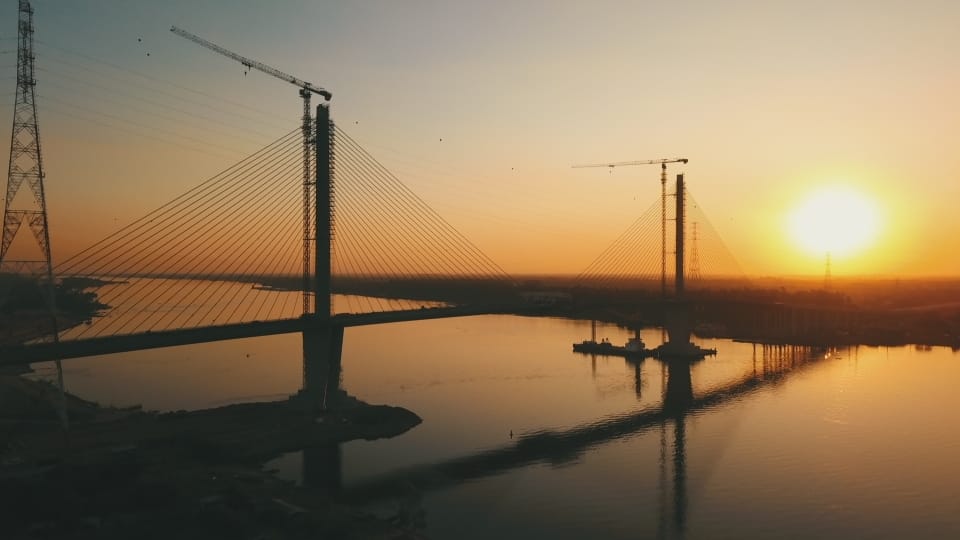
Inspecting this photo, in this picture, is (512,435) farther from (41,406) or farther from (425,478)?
(41,406)

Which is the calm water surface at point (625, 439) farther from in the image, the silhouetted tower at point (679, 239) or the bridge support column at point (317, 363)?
the silhouetted tower at point (679, 239)

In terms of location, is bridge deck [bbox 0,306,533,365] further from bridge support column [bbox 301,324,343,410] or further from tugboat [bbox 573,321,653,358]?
tugboat [bbox 573,321,653,358]

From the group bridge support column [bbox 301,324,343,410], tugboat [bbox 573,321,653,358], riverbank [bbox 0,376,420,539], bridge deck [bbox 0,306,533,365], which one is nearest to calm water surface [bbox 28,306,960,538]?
riverbank [bbox 0,376,420,539]

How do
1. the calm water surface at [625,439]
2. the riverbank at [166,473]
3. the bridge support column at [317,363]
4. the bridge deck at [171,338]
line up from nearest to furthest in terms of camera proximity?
1. the riverbank at [166,473]
2. the calm water surface at [625,439]
3. the bridge deck at [171,338]
4. the bridge support column at [317,363]

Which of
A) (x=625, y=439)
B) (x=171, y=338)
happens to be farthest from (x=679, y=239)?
(x=171, y=338)

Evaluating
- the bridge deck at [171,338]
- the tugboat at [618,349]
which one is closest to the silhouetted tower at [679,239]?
the tugboat at [618,349]

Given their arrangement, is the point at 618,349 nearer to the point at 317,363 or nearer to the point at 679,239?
the point at 679,239
